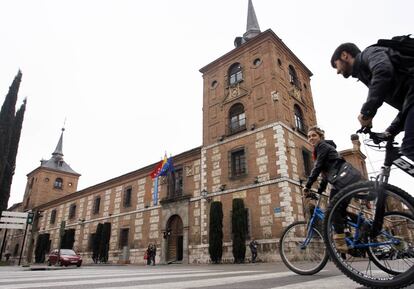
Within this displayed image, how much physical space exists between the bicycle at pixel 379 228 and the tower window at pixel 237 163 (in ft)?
47.3

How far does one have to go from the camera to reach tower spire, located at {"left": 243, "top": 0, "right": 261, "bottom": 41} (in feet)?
78.0

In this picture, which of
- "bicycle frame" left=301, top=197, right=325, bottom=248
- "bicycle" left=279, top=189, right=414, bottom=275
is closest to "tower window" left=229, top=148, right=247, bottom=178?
"bicycle" left=279, top=189, right=414, bottom=275

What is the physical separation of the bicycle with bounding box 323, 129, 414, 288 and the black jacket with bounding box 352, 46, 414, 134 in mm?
235

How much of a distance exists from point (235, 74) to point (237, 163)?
7053 millimetres

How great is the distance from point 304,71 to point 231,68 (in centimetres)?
639

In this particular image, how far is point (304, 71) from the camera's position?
23.2 m

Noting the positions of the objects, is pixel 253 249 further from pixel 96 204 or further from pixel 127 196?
pixel 96 204

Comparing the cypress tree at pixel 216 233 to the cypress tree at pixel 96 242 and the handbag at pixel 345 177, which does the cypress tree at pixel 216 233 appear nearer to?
the cypress tree at pixel 96 242

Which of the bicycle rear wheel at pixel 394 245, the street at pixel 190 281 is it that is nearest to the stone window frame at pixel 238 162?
the street at pixel 190 281

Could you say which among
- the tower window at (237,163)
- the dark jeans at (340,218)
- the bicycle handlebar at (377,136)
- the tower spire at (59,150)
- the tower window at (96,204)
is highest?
the tower spire at (59,150)

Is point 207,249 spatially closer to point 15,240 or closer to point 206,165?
point 206,165

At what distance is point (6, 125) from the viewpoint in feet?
83.9

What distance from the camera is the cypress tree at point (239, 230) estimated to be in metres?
14.6

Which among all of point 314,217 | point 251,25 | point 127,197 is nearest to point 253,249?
point 314,217
